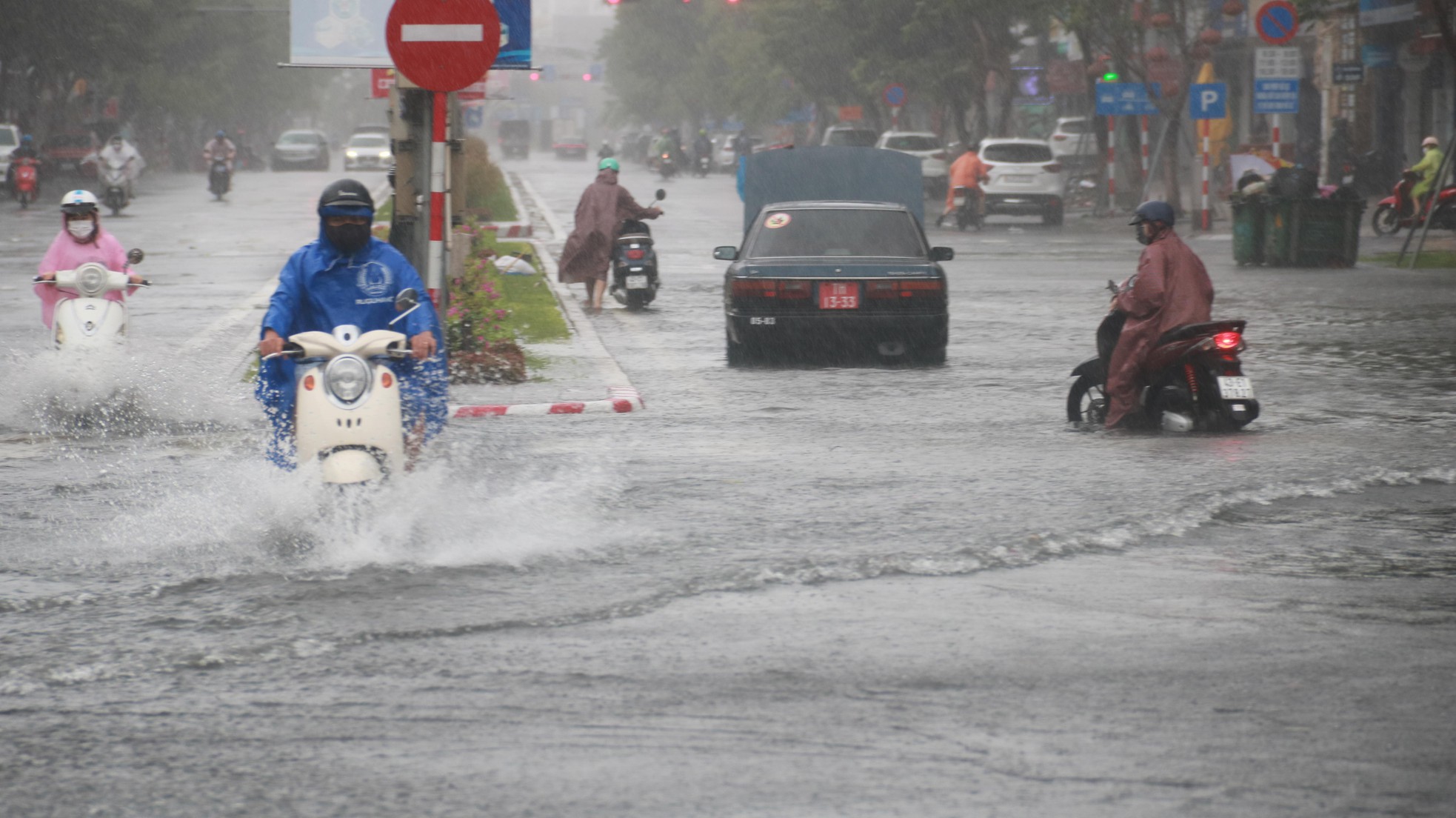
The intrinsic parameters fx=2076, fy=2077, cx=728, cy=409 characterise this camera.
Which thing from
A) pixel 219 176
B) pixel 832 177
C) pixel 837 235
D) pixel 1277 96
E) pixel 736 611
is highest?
pixel 1277 96

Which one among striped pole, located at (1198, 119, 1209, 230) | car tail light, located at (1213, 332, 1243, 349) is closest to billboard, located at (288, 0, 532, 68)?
car tail light, located at (1213, 332, 1243, 349)

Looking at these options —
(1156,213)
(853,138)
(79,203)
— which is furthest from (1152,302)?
(853,138)

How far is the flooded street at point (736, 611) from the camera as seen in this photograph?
4.72 metres

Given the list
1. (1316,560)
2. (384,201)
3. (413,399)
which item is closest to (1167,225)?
(1316,560)

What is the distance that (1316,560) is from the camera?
7492mm

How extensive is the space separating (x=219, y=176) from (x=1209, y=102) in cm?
2273

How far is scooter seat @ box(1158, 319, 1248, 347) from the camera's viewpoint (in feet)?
36.2

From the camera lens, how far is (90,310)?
12172mm

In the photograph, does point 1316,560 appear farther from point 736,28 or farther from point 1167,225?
point 736,28

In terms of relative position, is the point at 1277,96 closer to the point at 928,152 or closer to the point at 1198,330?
the point at 928,152

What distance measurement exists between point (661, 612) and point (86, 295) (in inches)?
273

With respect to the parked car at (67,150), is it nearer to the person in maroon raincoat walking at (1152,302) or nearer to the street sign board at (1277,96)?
the street sign board at (1277,96)

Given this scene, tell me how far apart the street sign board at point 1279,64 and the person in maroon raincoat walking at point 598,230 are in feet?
45.8

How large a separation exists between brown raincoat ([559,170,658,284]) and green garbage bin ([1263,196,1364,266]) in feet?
29.5
